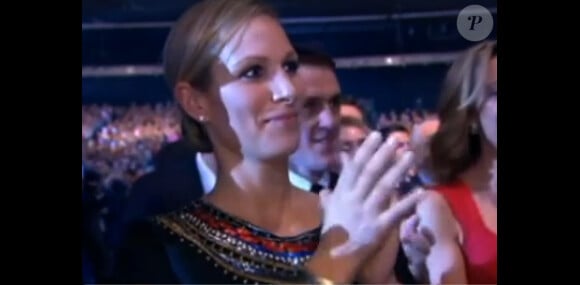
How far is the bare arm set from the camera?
56.0 inches

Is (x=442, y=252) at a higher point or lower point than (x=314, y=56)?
lower

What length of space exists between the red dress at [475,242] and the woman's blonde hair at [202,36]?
16.8 inches

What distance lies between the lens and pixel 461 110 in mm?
1414

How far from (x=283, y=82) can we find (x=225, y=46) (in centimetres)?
11

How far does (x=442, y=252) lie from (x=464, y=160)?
16 cm

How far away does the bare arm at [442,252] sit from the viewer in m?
1.42

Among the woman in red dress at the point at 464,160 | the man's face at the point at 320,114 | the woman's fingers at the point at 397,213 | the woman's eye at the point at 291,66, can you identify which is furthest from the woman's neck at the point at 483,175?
the woman's eye at the point at 291,66

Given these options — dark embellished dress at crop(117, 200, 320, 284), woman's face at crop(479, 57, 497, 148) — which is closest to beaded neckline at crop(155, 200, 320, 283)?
dark embellished dress at crop(117, 200, 320, 284)

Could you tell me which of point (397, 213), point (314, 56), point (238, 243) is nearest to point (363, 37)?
point (314, 56)

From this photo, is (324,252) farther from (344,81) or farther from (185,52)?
(185,52)

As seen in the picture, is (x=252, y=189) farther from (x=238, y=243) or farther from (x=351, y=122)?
(x=351, y=122)
